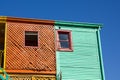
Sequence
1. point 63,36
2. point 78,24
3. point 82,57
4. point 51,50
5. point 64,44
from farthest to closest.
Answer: point 78,24
point 63,36
point 64,44
point 82,57
point 51,50

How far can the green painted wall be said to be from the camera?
68.5 ft

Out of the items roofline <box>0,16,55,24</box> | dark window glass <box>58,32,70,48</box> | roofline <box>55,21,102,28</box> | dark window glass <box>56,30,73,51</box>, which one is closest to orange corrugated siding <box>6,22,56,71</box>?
roofline <box>0,16,55,24</box>

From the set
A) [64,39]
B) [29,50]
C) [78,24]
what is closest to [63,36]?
[64,39]

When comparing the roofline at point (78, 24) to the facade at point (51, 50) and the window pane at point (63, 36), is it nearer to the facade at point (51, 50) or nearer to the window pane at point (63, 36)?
the facade at point (51, 50)

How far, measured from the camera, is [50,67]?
20.7 m

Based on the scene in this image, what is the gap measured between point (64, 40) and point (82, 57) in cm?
201

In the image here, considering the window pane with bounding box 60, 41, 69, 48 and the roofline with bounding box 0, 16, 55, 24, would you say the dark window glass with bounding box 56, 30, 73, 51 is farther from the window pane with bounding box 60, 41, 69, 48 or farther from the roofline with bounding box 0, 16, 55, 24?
the roofline with bounding box 0, 16, 55, 24

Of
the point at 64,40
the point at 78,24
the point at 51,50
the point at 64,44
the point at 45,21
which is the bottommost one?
the point at 51,50

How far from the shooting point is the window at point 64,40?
21.7m

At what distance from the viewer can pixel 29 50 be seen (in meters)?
20.9

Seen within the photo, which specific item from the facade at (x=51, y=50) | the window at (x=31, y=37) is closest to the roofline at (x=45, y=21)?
the facade at (x=51, y=50)

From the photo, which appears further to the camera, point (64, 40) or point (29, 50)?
point (64, 40)

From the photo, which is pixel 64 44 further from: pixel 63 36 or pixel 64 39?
pixel 63 36

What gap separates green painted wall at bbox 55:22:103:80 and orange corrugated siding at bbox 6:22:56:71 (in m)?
0.77
